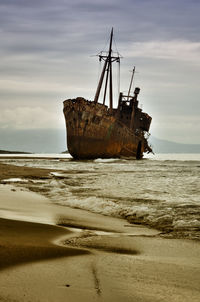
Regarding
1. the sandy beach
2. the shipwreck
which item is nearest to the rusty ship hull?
the shipwreck

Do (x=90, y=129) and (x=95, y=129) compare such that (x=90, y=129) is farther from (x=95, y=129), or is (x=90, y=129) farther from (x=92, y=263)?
(x=92, y=263)

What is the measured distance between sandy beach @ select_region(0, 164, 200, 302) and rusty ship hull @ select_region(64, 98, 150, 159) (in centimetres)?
3180

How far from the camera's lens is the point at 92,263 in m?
2.88

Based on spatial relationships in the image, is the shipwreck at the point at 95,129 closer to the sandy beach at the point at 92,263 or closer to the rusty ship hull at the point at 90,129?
the rusty ship hull at the point at 90,129

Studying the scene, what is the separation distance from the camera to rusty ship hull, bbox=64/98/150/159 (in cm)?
3647

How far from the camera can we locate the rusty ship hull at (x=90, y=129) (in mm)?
36469

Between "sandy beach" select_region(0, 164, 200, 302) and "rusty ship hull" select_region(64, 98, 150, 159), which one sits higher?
"rusty ship hull" select_region(64, 98, 150, 159)

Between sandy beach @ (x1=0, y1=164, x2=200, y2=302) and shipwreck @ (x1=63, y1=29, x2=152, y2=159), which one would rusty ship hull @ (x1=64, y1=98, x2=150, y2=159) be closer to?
shipwreck @ (x1=63, y1=29, x2=152, y2=159)

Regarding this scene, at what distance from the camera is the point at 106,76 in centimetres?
4475

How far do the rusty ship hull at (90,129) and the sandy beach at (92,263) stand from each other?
31.8 meters

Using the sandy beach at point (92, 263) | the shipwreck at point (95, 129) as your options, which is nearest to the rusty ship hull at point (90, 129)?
the shipwreck at point (95, 129)

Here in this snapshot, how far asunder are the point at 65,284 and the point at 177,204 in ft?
15.5

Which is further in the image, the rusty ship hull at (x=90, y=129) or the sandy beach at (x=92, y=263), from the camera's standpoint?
the rusty ship hull at (x=90, y=129)

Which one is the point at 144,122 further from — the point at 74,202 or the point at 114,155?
the point at 74,202
